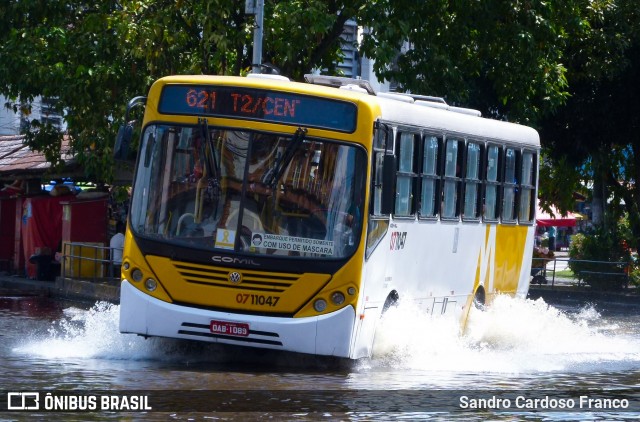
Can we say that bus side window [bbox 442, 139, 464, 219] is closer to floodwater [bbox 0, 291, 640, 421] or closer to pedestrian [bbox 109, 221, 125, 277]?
floodwater [bbox 0, 291, 640, 421]

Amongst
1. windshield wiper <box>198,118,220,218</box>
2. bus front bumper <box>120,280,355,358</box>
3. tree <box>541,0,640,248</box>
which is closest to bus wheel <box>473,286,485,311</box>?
bus front bumper <box>120,280,355,358</box>

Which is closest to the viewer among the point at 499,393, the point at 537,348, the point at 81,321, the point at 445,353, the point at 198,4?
the point at 499,393

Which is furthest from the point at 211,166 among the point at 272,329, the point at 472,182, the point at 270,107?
the point at 472,182

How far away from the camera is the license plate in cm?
1348

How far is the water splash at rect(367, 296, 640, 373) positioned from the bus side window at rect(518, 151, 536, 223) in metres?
1.26

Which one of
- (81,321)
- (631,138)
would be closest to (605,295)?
(631,138)

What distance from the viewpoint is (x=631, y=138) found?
114 feet

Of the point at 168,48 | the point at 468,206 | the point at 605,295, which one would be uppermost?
the point at 168,48

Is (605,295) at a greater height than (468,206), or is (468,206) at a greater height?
(468,206)

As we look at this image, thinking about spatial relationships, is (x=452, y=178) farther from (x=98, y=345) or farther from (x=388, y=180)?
(x=98, y=345)

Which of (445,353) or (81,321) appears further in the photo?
(81,321)

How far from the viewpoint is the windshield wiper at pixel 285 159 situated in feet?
44.8

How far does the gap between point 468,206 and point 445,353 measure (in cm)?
212

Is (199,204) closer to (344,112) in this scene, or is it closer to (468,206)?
(344,112)
